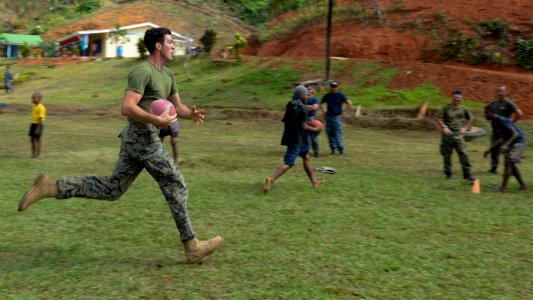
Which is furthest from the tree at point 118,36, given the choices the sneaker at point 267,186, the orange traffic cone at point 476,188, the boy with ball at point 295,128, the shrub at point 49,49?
the orange traffic cone at point 476,188

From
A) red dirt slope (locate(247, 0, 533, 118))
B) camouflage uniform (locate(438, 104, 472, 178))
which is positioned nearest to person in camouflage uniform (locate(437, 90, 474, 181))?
camouflage uniform (locate(438, 104, 472, 178))

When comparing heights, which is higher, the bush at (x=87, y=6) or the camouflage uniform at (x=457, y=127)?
the bush at (x=87, y=6)

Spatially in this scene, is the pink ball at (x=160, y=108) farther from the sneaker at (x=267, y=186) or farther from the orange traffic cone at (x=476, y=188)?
the orange traffic cone at (x=476, y=188)

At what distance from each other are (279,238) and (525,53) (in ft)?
74.8

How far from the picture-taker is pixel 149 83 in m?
5.31

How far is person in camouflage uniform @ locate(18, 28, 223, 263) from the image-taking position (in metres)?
5.38

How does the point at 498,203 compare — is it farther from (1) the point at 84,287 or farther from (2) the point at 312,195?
(1) the point at 84,287

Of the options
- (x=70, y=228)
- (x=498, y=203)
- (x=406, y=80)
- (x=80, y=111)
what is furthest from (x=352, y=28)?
(x=70, y=228)

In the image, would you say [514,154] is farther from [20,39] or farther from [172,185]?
[20,39]

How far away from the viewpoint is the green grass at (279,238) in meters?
5.08

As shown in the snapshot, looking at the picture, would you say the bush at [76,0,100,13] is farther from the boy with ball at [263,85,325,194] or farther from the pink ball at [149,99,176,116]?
the pink ball at [149,99,176,116]

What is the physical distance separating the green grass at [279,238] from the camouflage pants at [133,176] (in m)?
0.53

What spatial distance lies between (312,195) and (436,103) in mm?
15196

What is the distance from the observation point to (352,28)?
3156cm
